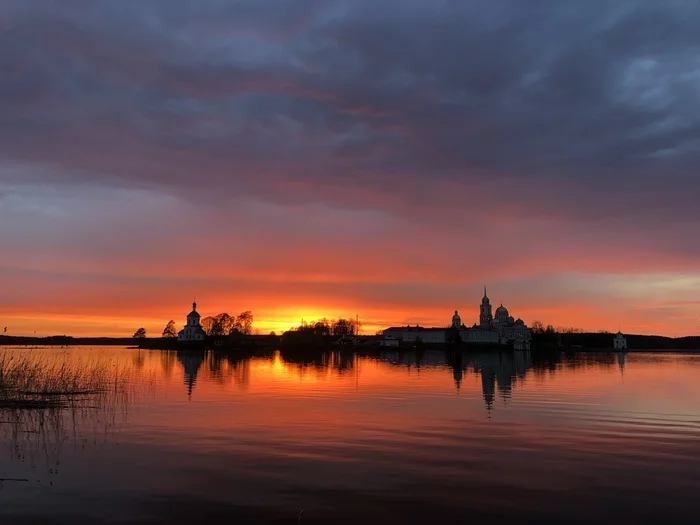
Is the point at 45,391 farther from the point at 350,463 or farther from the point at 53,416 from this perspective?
the point at 350,463

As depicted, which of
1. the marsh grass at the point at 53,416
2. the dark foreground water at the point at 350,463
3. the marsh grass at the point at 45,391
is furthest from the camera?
the marsh grass at the point at 45,391

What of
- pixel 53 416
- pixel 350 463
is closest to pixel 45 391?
pixel 53 416

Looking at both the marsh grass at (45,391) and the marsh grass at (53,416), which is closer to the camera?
the marsh grass at (53,416)

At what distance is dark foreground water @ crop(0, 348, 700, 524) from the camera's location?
15.9 meters

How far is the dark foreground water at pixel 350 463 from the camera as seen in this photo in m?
15.9

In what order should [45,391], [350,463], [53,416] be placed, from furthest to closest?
[45,391] < [53,416] < [350,463]

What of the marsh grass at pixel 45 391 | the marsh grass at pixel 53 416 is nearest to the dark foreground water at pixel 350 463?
the marsh grass at pixel 53 416

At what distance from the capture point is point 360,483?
18.5m

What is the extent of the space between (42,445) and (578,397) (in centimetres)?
3839

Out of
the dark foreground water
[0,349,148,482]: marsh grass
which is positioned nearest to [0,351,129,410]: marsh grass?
[0,349,148,482]: marsh grass

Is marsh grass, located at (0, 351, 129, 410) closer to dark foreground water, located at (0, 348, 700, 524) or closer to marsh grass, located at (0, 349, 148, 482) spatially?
marsh grass, located at (0, 349, 148, 482)

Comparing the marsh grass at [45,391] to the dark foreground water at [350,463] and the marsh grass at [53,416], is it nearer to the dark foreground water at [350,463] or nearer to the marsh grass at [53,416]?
the marsh grass at [53,416]

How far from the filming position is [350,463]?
21.3m

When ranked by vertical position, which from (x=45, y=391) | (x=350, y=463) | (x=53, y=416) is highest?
(x=45, y=391)
